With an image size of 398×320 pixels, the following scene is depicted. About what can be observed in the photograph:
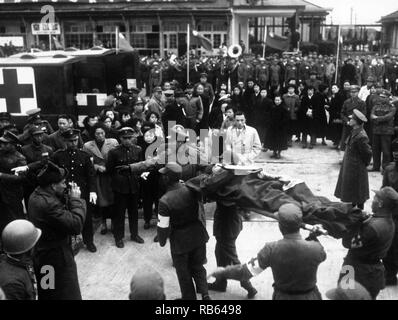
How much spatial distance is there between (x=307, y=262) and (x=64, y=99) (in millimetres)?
6681

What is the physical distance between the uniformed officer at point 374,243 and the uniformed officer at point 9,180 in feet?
13.9

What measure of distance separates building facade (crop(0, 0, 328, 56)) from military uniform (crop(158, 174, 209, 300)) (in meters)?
22.8

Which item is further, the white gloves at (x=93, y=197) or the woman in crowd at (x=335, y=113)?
the woman in crowd at (x=335, y=113)

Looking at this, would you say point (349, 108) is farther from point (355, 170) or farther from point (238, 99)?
point (355, 170)

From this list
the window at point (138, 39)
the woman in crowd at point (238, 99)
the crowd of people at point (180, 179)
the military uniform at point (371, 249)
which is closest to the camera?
the crowd of people at point (180, 179)

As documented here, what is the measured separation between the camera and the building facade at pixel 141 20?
27.0 meters

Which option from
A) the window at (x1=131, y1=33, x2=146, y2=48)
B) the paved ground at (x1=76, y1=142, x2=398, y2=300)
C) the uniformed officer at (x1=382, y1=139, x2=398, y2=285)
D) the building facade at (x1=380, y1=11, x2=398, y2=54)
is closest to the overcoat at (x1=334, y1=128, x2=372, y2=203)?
the paved ground at (x1=76, y1=142, x2=398, y2=300)

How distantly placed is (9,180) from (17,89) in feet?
10.9

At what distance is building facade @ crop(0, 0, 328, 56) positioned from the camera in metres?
27.0

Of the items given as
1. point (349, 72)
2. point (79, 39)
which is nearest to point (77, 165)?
point (349, 72)

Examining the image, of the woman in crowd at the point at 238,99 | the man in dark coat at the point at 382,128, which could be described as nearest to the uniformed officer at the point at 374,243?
the man in dark coat at the point at 382,128

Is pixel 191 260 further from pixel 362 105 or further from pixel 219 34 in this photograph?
pixel 219 34

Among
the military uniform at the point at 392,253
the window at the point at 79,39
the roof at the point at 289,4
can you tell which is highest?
the roof at the point at 289,4

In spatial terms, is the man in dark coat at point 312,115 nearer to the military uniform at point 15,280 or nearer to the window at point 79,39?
the military uniform at point 15,280
